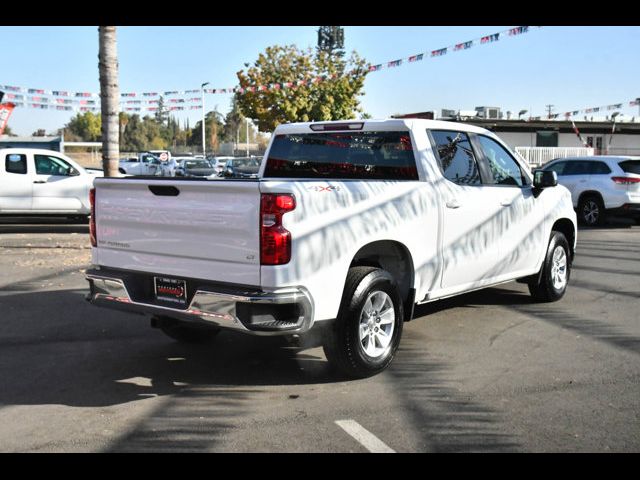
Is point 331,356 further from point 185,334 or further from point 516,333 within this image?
point 516,333

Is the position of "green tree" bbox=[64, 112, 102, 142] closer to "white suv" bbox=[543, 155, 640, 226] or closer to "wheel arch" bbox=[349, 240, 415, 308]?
"white suv" bbox=[543, 155, 640, 226]

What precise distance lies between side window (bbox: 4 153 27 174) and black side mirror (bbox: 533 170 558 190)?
38.2 feet

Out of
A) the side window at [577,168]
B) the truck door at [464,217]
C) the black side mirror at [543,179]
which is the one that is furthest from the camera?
the side window at [577,168]

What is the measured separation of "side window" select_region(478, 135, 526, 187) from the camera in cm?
705

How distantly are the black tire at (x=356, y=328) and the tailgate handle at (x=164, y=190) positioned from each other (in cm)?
141

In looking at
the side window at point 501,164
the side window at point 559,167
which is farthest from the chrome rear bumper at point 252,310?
the side window at point 559,167

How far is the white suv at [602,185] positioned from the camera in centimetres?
1644

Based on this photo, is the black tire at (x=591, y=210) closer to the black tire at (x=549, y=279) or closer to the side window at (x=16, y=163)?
the black tire at (x=549, y=279)

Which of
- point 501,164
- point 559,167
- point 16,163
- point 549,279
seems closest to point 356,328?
point 501,164

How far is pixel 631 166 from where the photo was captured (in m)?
16.6

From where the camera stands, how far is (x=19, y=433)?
426 centimetres

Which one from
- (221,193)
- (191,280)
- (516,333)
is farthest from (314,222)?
(516,333)
